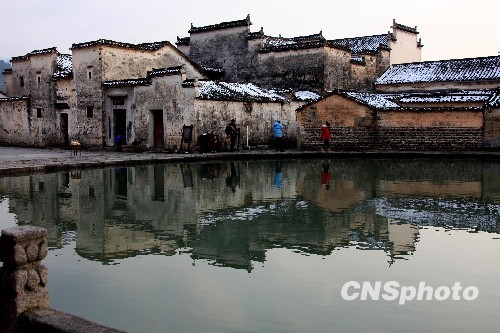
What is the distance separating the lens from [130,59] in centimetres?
2609

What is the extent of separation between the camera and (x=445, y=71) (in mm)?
30672

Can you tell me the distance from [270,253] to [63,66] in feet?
86.9

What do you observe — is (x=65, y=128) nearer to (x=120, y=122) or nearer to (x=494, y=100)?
(x=120, y=122)

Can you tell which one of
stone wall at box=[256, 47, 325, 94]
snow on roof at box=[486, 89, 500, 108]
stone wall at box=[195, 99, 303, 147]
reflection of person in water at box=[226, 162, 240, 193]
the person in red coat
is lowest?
reflection of person in water at box=[226, 162, 240, 193]

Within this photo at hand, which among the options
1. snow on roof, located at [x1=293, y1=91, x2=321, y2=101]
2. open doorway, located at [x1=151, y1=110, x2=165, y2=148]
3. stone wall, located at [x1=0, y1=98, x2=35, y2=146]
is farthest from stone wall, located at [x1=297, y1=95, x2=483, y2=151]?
stone wall, located at [x1=0, y1=98, x2=35, y2=146]

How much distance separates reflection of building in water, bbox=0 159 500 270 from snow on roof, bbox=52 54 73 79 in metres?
14.2

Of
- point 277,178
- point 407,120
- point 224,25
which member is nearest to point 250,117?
point 407,120

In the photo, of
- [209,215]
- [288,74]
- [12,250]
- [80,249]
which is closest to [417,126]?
[288,74]

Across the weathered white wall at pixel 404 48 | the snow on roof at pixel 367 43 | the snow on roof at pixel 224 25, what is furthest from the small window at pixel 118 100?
the weathered white wall at pixel 404 48

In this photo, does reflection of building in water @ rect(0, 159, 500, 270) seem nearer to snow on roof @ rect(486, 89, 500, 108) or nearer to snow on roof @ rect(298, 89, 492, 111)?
snow on roof @ rect(486, 89, 500, 108)

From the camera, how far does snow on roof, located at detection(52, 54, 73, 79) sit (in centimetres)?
2863

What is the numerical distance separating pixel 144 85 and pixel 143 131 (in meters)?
2.04

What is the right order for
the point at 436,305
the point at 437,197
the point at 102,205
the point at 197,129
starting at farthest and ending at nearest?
the point at 197,129 → the point at 437,197 → the point at 102,205 → the point at 436,305

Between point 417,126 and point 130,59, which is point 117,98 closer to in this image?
point 130,59
